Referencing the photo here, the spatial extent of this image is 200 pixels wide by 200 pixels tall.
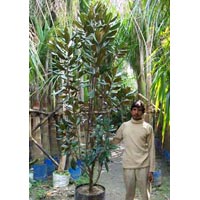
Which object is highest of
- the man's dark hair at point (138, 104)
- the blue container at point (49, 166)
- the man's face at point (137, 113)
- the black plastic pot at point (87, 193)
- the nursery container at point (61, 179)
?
the man's dark hair at point (138, 104)

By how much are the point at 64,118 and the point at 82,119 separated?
0.13m

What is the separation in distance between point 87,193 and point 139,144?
1.66ft

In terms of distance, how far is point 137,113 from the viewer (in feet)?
7.15

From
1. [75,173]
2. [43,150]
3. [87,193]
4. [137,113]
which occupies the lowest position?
[87,193]

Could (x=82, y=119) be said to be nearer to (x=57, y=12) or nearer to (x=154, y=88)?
(x=154, y=88)

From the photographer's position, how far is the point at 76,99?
229cm

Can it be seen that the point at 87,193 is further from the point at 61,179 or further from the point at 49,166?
the point at 49,166

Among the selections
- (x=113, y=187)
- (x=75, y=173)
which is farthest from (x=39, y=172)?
(x=113, y=187)

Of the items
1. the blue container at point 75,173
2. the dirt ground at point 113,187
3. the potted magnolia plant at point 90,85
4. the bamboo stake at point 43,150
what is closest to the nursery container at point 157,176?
the dirt ground at point 113,187

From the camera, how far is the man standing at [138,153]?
85.0 inches

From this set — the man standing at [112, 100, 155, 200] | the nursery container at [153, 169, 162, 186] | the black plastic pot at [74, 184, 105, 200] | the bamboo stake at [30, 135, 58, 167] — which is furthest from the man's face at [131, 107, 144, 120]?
the bamboo stake at [30, 135, 58, 167]

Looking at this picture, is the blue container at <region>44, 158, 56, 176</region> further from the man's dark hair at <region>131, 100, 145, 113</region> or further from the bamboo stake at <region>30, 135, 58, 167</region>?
the man's dark hair at <region>131, 100, 145, 113</region>

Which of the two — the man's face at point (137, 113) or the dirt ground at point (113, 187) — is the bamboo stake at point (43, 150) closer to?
the dirt ground at point (113, 187)
